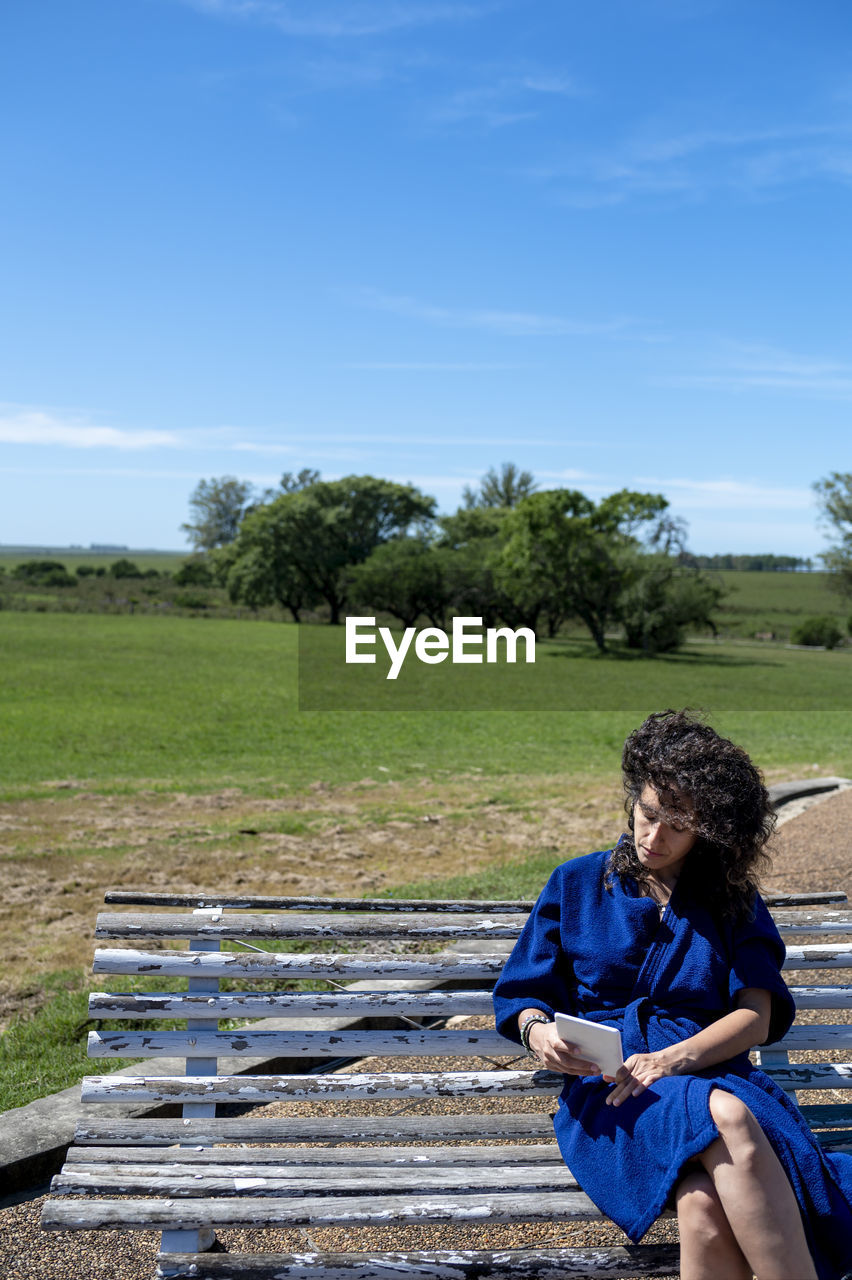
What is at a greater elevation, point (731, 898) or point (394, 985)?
point (731, 898)

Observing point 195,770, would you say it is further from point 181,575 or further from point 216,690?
point 181,575

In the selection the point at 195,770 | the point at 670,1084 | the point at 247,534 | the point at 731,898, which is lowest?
the point at 195,770

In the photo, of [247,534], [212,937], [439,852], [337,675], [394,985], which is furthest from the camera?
[247,534]

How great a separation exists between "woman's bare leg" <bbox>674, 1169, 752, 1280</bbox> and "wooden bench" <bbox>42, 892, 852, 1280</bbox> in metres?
0.19

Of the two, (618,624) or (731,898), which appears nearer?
(731,898)

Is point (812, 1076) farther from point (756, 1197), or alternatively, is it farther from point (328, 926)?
point (328, 926)

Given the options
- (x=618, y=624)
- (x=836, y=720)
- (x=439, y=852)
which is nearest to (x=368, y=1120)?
(x=439, y=852)

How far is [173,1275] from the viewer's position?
2.35 meters

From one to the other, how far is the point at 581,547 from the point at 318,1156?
3770 cm

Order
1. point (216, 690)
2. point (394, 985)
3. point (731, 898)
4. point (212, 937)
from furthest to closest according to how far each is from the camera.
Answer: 1. point (216, 690)
2. point (394, 985)
3. point (212, 937)
4. point (731, 898)

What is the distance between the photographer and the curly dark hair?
261cm

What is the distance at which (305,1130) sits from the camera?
275 centimetres

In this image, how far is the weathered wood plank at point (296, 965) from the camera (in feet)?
9.57

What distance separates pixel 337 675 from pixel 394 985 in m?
22.9
